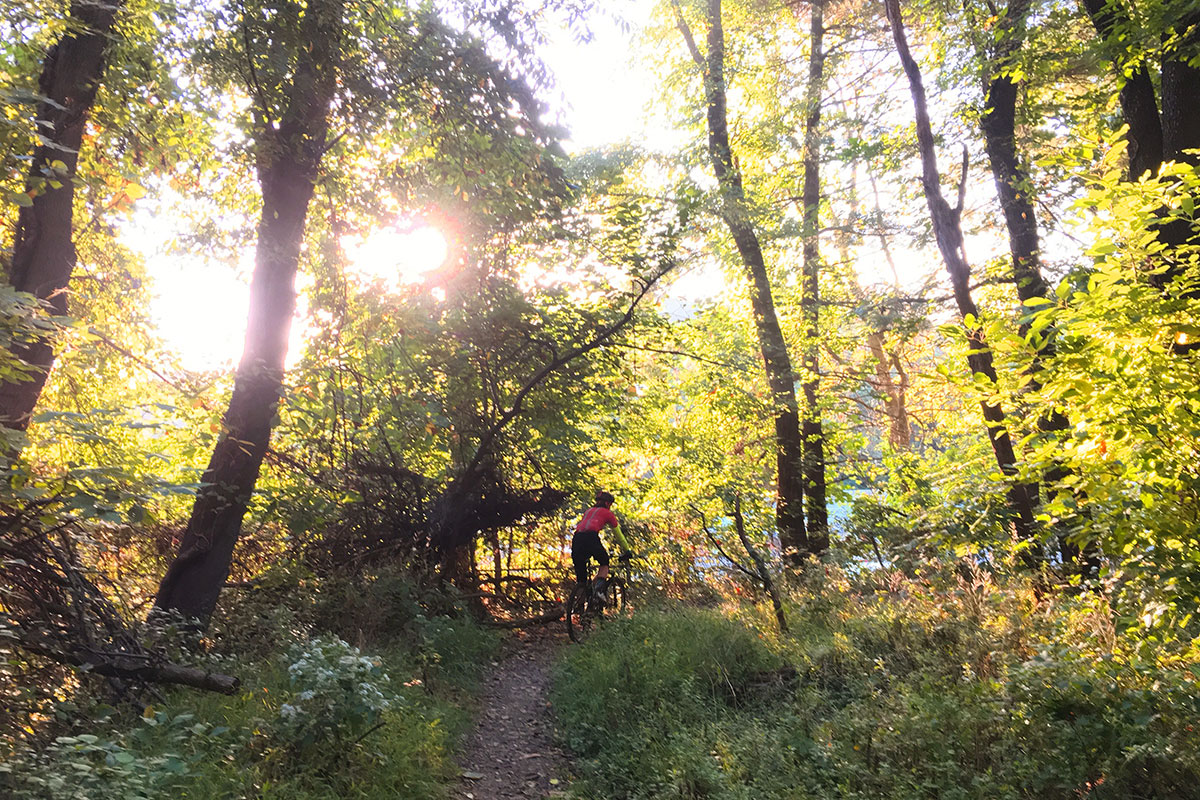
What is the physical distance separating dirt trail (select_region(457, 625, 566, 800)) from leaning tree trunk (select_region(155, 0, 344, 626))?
3132 millimetres

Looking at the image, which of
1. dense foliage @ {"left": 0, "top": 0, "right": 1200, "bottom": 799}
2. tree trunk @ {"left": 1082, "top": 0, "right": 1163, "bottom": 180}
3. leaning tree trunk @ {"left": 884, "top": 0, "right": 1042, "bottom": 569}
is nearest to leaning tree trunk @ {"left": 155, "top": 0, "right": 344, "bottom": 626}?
dense foliage @ {"left": 0, "top": 0, "right": 1200, "bottom": 799}

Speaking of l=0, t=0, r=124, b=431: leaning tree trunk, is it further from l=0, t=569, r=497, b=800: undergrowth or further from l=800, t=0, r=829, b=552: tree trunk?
l=800, t=0, r=829, b=552: tree trunk

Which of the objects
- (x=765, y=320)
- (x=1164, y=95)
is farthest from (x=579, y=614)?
(x=1164, y=95)

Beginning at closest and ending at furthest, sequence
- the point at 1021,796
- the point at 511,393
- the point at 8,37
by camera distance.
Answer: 1. the point at 1021,796
2. the point at 8,37
3. the point at 511,393

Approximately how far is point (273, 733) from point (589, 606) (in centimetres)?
596

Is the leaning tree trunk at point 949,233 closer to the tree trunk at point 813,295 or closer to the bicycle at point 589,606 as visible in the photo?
the tree trunk at point 813,295

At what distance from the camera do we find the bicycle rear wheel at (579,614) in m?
9.95

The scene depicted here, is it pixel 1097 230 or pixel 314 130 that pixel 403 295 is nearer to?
pixel 314 130

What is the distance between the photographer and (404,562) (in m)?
9.45

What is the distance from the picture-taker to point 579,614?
10219 millimetres

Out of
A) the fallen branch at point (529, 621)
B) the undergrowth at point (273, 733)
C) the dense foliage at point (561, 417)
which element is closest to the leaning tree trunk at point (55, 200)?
the dense foliage at point (561, 417)

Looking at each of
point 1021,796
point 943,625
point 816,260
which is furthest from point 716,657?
point 816,260

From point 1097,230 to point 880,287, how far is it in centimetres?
961

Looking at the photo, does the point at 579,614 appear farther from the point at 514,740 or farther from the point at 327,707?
the point at 327,707
